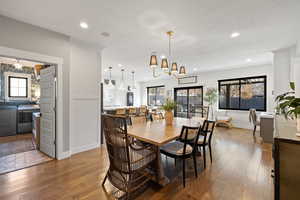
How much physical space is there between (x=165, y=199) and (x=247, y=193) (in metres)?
1.16

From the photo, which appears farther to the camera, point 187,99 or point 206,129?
point 187,99

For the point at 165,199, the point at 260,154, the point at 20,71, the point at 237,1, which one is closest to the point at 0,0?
the point at 237,1

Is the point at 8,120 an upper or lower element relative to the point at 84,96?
lower

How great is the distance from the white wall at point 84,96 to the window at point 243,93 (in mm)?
5680

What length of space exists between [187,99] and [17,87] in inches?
307

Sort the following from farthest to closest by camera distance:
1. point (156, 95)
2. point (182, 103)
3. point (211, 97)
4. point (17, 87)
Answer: point (156, 95) < point (182, 103) < point (211, 97) < point (17, 87)

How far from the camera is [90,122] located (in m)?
3.41

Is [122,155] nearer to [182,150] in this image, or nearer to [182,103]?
[182,150]

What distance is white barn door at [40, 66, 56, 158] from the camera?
9.25 feet

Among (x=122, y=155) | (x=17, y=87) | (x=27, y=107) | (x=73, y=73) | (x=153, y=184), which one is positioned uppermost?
(x=73, y=73)

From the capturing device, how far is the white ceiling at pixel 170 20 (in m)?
1.92

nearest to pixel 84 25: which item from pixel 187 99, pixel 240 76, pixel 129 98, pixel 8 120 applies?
pixel 8 120

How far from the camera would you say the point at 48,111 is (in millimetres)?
2939

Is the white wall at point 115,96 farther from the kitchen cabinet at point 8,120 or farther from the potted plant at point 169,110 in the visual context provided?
the potted plant at point 169,110
